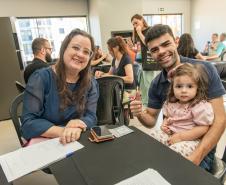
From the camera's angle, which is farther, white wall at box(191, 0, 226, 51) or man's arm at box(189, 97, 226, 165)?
white wall at box(191, 0, 226, 51)

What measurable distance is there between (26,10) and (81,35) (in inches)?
195

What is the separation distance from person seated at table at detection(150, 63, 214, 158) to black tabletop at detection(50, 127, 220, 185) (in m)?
0.29

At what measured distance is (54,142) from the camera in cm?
111

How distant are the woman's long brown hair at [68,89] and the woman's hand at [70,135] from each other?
308 millimetres

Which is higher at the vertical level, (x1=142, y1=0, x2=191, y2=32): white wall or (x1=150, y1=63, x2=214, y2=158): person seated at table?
(x1=142, y1=0, x2=191, y2=32): white wall

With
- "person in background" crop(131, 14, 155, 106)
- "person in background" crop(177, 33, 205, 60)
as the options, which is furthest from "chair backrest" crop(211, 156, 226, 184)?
"person in background" crop(177, 33, 205, 60)

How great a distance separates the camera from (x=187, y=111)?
1.29 meters

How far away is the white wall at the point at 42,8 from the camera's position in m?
5.45

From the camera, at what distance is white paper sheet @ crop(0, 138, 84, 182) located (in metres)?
0.87

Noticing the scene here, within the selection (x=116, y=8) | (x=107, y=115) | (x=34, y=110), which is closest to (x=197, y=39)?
(x=116, y=8)

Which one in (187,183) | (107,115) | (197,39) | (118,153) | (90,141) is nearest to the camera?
(187,183)

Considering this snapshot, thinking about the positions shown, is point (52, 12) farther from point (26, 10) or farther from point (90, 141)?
point (90, 141)

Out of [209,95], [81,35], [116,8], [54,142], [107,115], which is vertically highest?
[116,8]

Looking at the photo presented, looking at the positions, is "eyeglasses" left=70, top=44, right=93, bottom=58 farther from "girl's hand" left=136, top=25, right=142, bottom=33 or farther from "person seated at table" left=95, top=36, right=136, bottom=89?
"girl's hand" left=136, top=25, right=142, bottom=33
